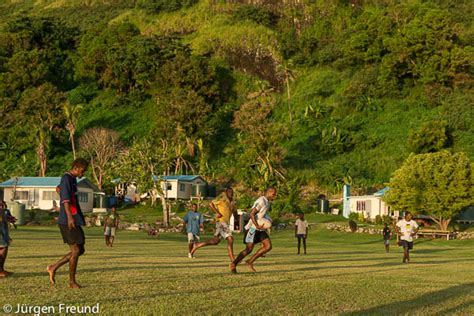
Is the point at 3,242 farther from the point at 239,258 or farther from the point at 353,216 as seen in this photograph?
the point at 353,216

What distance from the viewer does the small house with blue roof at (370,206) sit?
61.7 m

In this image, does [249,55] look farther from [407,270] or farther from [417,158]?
[407,270]

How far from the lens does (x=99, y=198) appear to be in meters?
68.4

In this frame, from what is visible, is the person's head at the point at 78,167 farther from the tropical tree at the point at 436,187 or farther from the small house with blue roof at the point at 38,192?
the small house with blue roof at the point at 38,192

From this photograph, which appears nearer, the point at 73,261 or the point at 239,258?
the point at 73,261

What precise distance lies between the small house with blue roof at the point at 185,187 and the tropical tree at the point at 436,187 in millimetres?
24400

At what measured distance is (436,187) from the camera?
52.7 metres

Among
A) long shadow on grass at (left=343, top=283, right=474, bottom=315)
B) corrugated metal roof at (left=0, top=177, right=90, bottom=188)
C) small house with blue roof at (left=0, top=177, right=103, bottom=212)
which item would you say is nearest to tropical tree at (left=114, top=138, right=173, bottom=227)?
A: small house with blue roof at (left=0, top=177, right=103, bottom=212)

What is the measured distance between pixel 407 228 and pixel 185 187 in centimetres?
5235

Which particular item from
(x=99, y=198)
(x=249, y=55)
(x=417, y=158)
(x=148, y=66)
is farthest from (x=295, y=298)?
(x=249, y=55)

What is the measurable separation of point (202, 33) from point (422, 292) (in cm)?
9763

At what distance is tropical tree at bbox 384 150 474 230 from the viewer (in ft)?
169

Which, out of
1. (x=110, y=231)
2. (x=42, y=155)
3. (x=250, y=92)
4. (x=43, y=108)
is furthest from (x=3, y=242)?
(x=250, y=92)

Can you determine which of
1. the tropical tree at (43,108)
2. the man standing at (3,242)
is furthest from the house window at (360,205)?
the man standing at (3,242)
